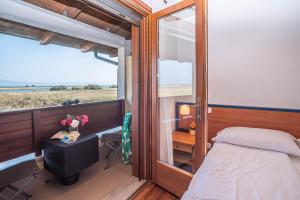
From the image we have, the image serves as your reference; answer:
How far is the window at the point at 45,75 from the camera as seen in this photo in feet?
6.91

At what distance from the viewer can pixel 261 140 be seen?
A: 1573mm

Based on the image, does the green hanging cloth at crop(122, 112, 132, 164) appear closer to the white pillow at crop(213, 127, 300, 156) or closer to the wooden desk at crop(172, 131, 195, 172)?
the wooden desk at crop(172, 131, 195, 172)

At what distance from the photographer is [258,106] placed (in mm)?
2139

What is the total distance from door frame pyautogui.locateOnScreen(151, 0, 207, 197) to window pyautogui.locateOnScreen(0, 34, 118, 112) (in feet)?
5.35

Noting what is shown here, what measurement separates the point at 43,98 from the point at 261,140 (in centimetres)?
281

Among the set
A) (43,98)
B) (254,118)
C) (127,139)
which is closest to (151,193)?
(127,139)

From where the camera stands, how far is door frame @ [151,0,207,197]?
62.4 inches

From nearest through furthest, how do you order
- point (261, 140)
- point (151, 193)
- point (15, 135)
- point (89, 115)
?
point (261, 140), point (151, 193), point (15, 135), point (89, 115)

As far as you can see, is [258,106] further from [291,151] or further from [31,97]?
[31,97]

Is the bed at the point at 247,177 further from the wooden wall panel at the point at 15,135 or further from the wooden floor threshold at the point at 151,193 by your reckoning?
the wooden wall panel at the point at 15,135

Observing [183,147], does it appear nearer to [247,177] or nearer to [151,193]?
[151,193]

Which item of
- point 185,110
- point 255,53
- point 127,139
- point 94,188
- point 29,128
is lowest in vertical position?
point 94,188

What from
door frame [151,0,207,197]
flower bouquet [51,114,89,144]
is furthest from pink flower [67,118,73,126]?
door frame [151,0,207,197]

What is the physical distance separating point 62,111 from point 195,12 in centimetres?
227
